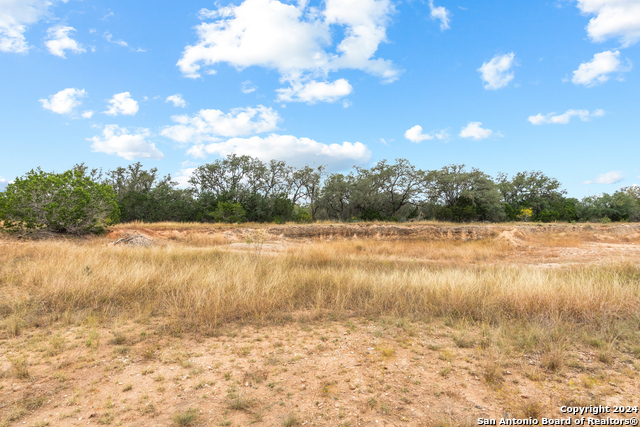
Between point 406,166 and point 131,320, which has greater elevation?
point 406,166

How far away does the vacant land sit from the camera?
3.19 metres

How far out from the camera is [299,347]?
467 cm

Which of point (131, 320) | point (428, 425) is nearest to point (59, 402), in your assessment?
point (131, 320)

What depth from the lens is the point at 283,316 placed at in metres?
5.98

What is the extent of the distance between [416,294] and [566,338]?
2.73 m

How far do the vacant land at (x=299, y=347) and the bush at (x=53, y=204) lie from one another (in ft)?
34.6

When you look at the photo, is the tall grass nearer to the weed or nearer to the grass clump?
the grass clump

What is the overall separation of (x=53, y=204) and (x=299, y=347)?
59.7 ft

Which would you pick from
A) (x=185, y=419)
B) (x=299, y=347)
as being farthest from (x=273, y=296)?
(x=185, y=419)

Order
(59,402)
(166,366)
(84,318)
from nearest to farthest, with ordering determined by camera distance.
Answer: (59,402) → (166,366) → (84,318)

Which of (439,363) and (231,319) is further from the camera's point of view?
(231,319)

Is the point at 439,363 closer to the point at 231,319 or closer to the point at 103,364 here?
the point at 231,319

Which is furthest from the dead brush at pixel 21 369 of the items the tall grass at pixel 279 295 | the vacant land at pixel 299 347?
the tall grass at pixel 279 295

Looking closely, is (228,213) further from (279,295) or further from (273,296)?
(273,296)
